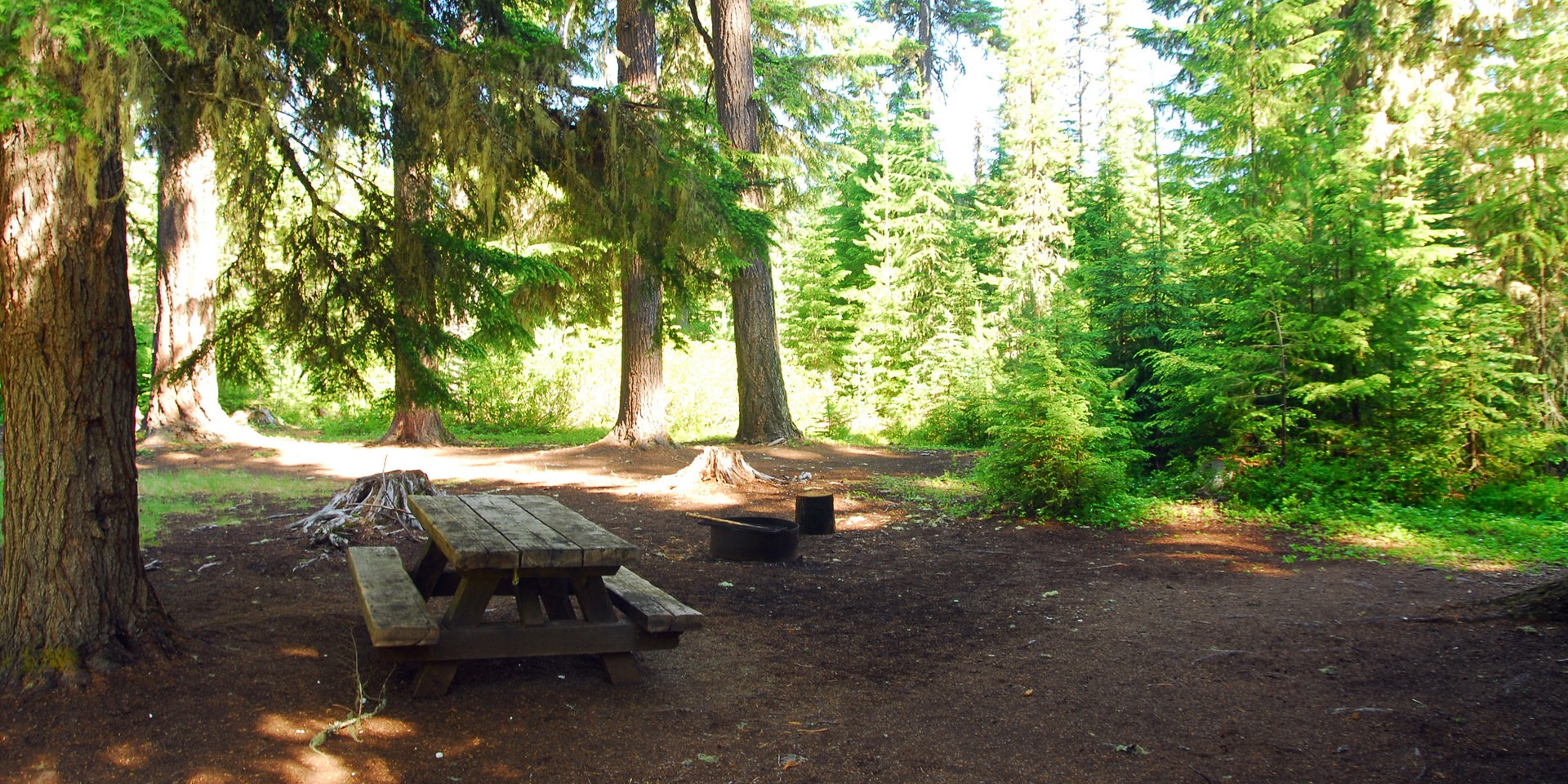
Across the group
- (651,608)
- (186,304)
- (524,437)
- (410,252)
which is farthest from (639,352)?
(651,608)

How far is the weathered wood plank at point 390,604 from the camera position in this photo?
357cm

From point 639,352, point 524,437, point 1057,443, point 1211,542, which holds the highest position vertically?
point 639,352

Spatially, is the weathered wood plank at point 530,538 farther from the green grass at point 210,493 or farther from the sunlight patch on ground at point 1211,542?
the sunlight patch on ground at point 1211,542

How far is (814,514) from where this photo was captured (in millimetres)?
8055

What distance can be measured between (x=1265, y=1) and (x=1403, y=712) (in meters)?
11.0

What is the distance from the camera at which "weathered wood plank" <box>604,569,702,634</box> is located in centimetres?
398

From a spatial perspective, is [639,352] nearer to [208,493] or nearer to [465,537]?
[208,493]

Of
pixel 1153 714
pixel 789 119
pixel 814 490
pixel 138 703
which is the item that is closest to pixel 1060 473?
pixel 814 490

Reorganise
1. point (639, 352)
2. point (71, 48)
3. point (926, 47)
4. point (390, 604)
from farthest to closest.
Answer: point (926, 47) → point (639, 352) → point (390, 604) → point (71, 48)

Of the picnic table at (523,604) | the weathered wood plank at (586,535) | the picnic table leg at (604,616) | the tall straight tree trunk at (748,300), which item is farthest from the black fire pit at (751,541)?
the tall straight tree trunk at (748,300)

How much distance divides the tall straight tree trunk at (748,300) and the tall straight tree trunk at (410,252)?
9.84m

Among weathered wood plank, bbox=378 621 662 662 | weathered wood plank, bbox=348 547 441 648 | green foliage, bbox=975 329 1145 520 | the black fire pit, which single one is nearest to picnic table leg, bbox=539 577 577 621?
weathered wood plank, bbox=378 621 662 662

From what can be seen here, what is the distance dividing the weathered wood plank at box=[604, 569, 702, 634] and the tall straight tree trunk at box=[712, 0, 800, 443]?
426 inches

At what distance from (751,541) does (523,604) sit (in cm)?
300
